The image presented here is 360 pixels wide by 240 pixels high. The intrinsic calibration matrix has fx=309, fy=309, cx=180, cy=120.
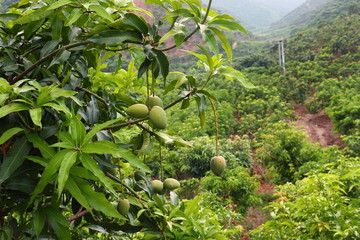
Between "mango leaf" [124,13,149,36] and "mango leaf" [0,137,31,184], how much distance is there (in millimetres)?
293

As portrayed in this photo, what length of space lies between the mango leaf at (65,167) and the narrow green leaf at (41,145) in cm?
7

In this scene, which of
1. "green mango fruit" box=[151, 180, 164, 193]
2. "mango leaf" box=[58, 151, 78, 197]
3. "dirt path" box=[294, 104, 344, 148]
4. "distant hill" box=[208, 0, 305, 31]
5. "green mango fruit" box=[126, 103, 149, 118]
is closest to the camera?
"mango leaf" box=[58, 151, 78, 197]

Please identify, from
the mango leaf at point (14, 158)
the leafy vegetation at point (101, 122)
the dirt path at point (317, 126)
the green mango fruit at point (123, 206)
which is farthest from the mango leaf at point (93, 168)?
the dirt path at point (317, 126)

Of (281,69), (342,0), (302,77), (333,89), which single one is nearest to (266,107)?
(333,89)

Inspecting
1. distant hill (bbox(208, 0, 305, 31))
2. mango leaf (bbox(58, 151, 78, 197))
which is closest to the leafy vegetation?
mango leaf (bbox(58, 151, 78, 197))

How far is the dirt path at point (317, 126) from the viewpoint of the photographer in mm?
6168

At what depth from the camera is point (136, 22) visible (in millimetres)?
599

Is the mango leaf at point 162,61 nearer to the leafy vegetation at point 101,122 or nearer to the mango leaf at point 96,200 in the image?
the leafy vegetation at point 101,122

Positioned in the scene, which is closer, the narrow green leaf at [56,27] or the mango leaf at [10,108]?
the mango leaf at [10,108]

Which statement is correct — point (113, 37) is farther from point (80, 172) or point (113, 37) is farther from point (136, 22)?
point (80, 172)

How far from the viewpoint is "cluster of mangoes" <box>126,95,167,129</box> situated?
667mm

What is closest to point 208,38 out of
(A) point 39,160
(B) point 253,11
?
(A) point 39,160

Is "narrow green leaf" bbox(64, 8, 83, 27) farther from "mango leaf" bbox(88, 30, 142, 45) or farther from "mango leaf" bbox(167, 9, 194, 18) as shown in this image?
"mango leaf" bbox(167, 9, 194, 18)

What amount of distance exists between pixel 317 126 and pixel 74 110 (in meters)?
7.43
